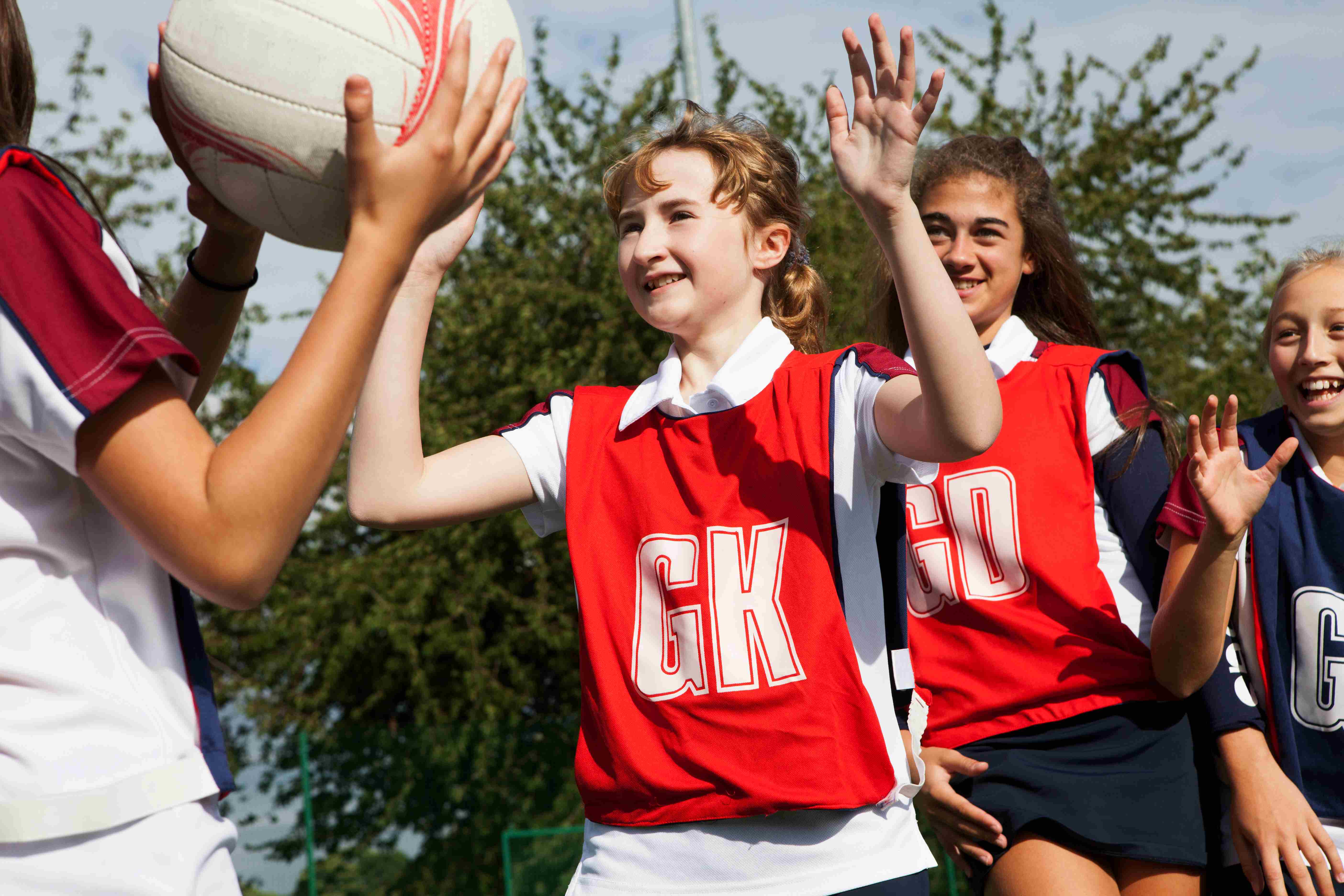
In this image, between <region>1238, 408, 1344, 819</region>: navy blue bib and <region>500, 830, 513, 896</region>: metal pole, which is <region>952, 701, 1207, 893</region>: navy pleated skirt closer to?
<region>1238, 408, 1344, 819</region>: navy blue bib

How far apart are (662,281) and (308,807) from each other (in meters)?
8.60

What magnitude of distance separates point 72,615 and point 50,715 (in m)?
0.12

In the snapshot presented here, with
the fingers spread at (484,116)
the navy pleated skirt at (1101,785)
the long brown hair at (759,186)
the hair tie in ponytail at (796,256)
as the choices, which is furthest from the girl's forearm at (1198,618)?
the fingers spread at (484,116)

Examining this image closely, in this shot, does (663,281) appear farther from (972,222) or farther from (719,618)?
(972,222)

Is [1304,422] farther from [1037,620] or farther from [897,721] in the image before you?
[897,721]

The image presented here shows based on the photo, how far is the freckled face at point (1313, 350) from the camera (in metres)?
2.96

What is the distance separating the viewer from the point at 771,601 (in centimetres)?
225

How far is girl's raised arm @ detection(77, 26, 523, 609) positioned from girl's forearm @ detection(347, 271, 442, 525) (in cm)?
92

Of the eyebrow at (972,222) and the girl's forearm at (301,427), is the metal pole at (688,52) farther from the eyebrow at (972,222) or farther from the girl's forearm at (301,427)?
the girl's forearm at (301,427)

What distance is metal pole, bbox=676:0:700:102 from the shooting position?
9.76 m

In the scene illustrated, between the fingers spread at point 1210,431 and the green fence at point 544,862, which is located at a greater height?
the fingers spread at point 1210,431

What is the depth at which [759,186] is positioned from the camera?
2.74 meters

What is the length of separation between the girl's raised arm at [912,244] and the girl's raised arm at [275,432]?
2.74ft

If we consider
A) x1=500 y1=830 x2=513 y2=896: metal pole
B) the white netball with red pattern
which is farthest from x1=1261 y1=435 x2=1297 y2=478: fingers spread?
x1=500 y1=830 x2=513 y2=896: metal pole
